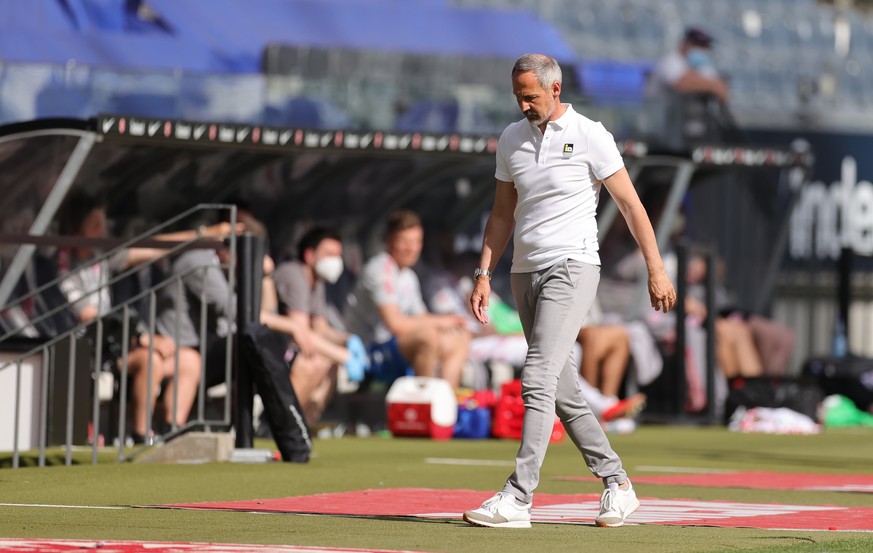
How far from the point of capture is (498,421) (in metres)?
14.2

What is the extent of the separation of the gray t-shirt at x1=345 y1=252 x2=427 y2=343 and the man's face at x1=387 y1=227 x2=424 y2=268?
76mm

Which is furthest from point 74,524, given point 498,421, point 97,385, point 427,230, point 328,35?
point 328,35

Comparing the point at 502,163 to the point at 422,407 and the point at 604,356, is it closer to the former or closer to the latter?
the point at 422,407

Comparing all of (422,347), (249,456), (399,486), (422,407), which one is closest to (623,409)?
(422,347)

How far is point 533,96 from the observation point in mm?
6699

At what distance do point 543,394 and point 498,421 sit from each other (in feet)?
24.8

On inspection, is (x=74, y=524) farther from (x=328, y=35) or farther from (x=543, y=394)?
(x=328, y=35)

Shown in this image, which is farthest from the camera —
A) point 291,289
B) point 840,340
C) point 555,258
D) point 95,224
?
point 840,340

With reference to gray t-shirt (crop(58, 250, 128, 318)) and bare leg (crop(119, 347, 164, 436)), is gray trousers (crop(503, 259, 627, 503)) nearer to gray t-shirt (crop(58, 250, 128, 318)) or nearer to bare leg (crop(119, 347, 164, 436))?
bare leg (crop(119, 347, 164, 436))

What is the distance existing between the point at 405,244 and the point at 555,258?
7.90 meters

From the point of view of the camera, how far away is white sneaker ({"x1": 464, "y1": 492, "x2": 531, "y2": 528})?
6586mm

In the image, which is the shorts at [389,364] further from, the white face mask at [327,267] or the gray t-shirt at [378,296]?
the white face mask at [327,267]

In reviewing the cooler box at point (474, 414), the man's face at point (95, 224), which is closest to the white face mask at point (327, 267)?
the cooler box at point (474, 414)

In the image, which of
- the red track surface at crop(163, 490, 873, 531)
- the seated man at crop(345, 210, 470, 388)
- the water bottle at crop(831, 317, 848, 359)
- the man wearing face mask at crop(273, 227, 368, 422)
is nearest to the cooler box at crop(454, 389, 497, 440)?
the seated man at crop(345, 210, 470, 388)
